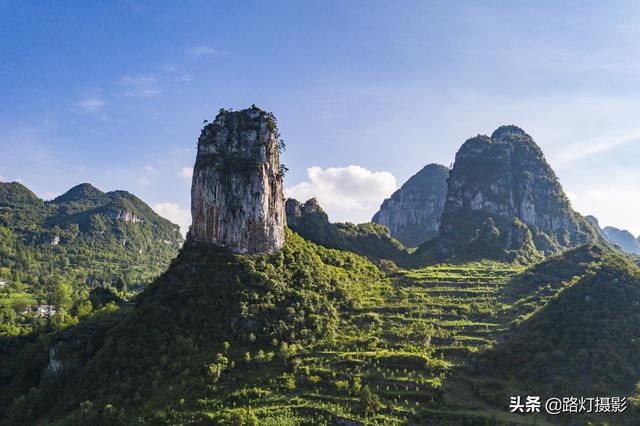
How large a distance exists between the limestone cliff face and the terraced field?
21.8 m

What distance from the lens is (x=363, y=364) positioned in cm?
5400

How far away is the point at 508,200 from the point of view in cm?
14750

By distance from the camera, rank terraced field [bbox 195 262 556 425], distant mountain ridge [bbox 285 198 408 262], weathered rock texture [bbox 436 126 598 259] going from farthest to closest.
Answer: weathered rock texture [bbox 436 126 598 259]
distant mountain ridge [bbox 285 198 408 262]
terraced field [bbox 195 262 556 425]

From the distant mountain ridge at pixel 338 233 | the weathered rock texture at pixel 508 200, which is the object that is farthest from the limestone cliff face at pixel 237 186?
the weathered rock texture at pixel 508 200

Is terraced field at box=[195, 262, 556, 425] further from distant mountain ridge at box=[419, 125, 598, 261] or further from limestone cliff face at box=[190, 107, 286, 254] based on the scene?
distant mountain ridge at box=[419, 125, 598, 261]

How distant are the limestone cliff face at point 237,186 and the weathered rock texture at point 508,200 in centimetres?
7559

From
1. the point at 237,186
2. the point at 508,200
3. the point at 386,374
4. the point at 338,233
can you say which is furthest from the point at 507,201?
the point at 386,374

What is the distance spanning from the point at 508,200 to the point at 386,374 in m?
114

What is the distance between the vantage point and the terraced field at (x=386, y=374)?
44.6 meters

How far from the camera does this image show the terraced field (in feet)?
146

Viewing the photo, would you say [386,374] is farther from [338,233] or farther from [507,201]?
[507,201]

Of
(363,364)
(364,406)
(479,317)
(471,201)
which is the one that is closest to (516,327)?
(479,317)

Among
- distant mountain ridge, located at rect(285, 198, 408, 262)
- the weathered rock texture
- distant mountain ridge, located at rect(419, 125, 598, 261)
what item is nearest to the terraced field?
distant mountain ridge, located at rect(285, 198, 408, 262)

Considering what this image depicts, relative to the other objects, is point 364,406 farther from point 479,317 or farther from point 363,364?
point 479,317
